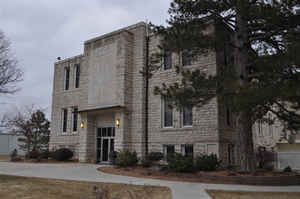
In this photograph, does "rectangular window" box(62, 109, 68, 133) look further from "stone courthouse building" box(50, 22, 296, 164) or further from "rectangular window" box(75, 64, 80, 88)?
"rectangular window" box(75, 64, 80, 88)

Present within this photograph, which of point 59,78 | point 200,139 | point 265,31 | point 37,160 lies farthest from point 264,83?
point 59,78

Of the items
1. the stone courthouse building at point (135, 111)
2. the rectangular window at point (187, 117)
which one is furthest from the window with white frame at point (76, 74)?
the rectangular window at point (187, 117)

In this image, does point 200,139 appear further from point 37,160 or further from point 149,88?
point 37,160

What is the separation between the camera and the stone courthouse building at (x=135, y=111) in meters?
19.1

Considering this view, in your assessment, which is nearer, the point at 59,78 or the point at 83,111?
the point at 83,111

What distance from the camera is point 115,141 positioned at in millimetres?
21844

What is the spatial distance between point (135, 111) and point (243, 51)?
971cm

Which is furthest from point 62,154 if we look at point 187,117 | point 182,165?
point 182,165

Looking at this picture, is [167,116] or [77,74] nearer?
[167,116]

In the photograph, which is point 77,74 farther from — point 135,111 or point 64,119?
point 135,111

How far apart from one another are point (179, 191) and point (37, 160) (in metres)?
17.8

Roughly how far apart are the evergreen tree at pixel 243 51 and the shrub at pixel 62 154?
45.2 ft

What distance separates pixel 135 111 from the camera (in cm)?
2208

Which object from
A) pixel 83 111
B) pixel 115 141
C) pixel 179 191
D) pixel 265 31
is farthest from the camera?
pixel 83 111
